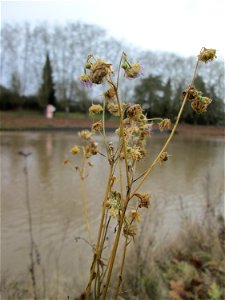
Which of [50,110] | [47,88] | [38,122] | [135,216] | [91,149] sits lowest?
[38,122]

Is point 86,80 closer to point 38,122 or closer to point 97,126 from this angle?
point 97,126

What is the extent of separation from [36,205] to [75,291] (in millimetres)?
3651

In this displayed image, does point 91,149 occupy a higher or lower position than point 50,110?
higher

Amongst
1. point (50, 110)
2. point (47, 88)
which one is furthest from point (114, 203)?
point (47, 88)

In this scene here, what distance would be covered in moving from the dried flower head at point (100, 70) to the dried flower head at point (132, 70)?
2.2 inches

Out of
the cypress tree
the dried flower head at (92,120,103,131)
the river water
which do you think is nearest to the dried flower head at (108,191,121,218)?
the dried flower head at (92,120,103,131)

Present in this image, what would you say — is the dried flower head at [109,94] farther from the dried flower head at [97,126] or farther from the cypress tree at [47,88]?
the cypress tree at [47,88]

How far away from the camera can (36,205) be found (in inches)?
243

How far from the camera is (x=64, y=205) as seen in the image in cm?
625

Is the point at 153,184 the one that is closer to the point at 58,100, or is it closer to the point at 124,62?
the point at 124,62

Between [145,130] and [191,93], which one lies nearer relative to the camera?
[191,93]

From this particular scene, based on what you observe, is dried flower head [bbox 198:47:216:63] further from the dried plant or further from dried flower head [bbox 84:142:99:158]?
dried flower head [bbox 84:142:99:158]

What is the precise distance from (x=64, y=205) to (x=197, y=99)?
18.7ft

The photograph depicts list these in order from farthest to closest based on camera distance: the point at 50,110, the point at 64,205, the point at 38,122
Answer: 1. the point at 50,110
2. the point at 38,122
3. the point at 64,205
